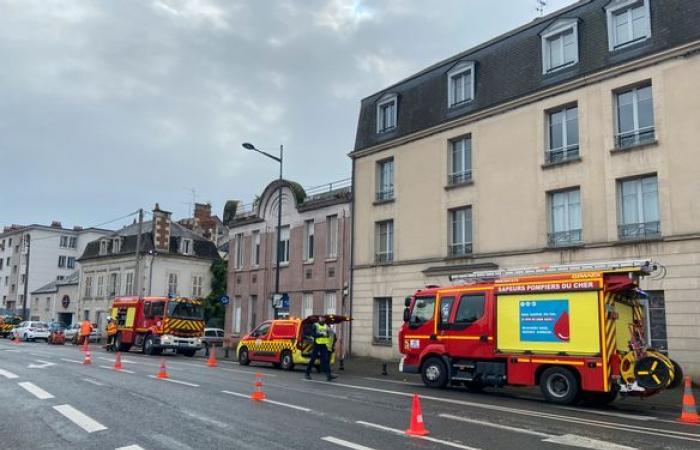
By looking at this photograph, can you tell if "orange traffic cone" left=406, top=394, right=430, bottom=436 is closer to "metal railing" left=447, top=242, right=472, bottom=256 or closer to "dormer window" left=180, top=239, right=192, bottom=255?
"metal railing" left=447, top=242, right=472, bottom=256

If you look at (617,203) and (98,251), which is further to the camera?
(98,251)

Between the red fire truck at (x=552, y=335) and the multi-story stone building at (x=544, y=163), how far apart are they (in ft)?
16.9

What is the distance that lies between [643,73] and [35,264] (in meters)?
74.3

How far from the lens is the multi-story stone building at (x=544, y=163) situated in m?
17.8

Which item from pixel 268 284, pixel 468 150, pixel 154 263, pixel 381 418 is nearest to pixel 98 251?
pixel 154 263

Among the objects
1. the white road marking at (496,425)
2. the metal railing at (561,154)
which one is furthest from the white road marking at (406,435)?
the metal railing at (561,154)

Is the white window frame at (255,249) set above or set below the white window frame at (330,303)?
above

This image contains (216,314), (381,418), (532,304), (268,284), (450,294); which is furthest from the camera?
(216,314)

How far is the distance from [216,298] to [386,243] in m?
26.4

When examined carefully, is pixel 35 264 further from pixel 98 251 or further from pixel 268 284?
pixel 268 284

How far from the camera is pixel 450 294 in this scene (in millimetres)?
16062

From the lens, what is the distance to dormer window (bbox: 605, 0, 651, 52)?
62.1 feet

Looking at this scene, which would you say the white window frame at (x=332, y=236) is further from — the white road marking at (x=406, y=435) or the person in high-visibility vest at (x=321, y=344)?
the white road marking at (x=406, y=435)

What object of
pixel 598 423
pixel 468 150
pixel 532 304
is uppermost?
pixel 468 150
